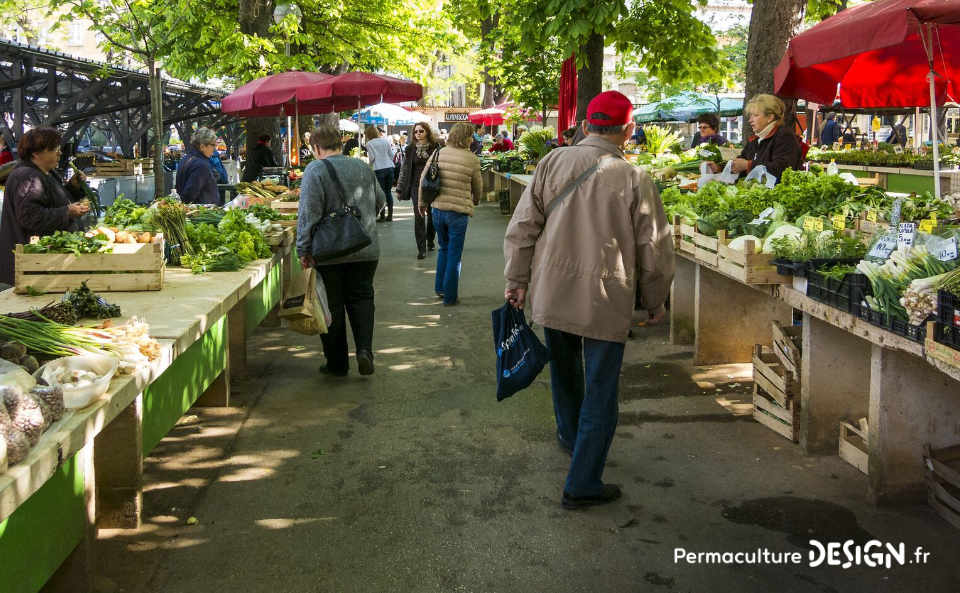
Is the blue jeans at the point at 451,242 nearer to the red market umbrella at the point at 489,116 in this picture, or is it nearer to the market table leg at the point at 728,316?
the market table leg at the point at 728,316

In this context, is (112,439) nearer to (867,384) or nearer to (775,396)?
(775,396)

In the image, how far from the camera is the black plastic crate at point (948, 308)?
3.52 m

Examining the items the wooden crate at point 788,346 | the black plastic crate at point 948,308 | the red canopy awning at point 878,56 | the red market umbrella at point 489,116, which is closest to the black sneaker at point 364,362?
the wooden crate at point 788,346

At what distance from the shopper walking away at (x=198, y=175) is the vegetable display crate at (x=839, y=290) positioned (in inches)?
280

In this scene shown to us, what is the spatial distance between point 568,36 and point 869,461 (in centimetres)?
810

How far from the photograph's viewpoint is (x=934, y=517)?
13.6 ft

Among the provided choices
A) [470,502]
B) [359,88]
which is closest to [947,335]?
[470,502]

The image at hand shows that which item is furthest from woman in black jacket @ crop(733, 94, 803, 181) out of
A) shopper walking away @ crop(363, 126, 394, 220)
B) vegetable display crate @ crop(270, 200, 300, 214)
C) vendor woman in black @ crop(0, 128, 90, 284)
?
shopper walking away @ crop(363, 126, 394, 220)

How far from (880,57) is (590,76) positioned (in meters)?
5.57

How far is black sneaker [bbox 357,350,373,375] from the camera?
6672 millimetres

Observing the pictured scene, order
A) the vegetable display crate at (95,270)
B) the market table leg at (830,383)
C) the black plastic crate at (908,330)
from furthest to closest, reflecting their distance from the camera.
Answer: the vegetable display crate at (95,270) → the market table leg at (830,383) → the black plastic crate at (908,330)

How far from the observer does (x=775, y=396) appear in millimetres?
5316

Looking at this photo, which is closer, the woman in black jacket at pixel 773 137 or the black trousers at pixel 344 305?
the black trousers at pixel 344 305

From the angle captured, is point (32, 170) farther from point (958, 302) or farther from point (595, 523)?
point (958, 302)
